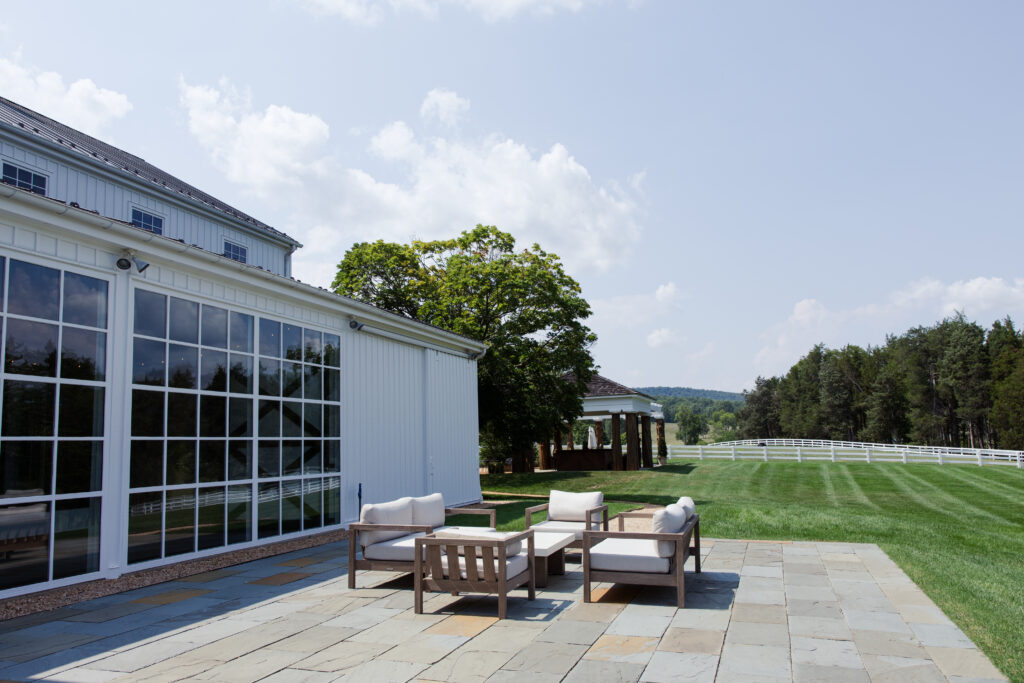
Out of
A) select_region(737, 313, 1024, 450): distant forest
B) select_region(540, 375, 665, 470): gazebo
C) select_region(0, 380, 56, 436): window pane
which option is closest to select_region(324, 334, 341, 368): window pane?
select_region(0, 380, 56, 436): window pane

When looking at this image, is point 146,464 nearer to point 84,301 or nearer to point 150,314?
point 150,314

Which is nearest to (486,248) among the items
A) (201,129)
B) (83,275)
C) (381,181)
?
(381,181)

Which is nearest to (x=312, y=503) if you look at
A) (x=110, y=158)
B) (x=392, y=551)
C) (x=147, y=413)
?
(x=147, y=413)

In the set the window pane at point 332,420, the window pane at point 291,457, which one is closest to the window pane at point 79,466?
the window pane at point 291,457

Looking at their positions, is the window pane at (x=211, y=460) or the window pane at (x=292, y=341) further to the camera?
the window pane at (x=292, y=341)

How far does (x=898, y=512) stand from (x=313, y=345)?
1243cm

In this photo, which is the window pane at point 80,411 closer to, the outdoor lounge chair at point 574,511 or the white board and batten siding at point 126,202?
the outdoor lounge chair at point 574,511

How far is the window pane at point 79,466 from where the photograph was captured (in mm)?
6391

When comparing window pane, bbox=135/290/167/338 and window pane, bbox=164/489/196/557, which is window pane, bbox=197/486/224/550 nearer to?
window pane, bbox=164/489/196/557

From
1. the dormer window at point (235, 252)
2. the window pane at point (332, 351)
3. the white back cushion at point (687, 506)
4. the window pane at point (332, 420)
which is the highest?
the dormer window at point (235, 252)

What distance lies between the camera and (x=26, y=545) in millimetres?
6023

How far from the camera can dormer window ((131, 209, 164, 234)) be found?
43.0ft

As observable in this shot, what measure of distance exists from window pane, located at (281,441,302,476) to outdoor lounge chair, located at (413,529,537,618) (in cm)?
392

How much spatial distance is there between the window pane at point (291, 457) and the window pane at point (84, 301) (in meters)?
3.22
